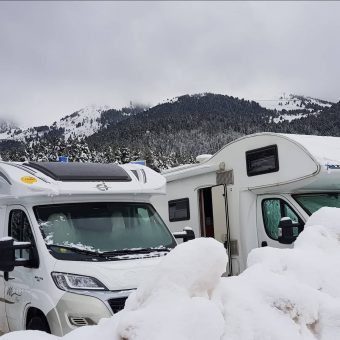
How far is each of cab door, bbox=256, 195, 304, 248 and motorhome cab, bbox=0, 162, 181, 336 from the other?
2399 millimetres

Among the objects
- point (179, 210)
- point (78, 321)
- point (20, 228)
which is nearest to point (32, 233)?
point (20, 228)

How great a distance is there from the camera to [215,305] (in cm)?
255

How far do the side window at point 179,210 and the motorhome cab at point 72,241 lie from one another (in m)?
3.28

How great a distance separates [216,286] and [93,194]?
9.91ft

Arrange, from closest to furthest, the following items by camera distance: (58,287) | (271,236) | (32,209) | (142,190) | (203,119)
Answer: (58,287), (32,209), (142,190), (271,236), (203,119)

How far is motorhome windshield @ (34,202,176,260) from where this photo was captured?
16.7ft

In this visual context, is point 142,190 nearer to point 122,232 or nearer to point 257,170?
point 122,232

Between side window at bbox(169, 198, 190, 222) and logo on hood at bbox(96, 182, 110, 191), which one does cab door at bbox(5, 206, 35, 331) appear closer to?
logo on hood at bbox(96, 182, 110, 191)

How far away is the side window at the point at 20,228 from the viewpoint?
5.34 meters

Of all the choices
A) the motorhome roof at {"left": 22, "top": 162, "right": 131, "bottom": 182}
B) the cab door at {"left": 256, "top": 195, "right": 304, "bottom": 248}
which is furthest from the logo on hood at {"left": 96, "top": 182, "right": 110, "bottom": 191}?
the cab door at {"left": 256, "top": 195, "right": 304, "bottom": 248}

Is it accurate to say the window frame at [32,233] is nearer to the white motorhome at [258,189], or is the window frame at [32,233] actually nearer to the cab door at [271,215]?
the white motorhome at [258,189]

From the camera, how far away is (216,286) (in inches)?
110

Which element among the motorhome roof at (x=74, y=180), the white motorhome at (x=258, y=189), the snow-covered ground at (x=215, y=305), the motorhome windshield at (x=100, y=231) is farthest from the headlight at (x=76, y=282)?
the white motorhome at (x=258, y=189)

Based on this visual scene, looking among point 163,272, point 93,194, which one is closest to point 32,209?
point 93,194
